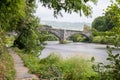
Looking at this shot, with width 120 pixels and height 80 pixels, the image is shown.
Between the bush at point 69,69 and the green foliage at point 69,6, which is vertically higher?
the green foliage at point 69,6

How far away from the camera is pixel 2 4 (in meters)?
10.2

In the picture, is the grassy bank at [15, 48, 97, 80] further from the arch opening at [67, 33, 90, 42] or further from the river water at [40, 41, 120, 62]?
the arch opening at [67, 33, 90, 42]

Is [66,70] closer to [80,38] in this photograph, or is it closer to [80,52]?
[80,52]

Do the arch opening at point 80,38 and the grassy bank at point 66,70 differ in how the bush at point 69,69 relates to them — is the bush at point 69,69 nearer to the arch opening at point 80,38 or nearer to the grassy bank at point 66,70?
the grassy bank at point 66,70

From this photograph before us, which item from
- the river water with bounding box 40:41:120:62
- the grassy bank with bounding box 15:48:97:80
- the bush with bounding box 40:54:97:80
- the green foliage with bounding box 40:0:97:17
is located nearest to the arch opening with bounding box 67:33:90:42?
the river water with bounding box 40:41:120:62

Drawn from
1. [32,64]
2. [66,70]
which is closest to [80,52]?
[32,64]

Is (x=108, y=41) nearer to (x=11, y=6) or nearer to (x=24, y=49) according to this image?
(x=11, y=6)

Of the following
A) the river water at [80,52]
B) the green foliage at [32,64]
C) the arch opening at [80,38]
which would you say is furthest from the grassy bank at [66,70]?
the arch opening at [80,38]

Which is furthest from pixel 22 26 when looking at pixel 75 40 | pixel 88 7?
pixel 75 40

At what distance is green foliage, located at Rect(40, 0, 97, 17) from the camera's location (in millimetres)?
13608

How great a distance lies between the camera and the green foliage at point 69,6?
13.6 metres

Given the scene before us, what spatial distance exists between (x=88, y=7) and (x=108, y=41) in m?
8.88

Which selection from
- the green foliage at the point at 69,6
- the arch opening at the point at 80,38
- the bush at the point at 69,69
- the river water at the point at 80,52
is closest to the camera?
the bush at the point at 69,69

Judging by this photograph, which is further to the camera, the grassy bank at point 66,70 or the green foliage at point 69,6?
the green foliage at point 69,6
